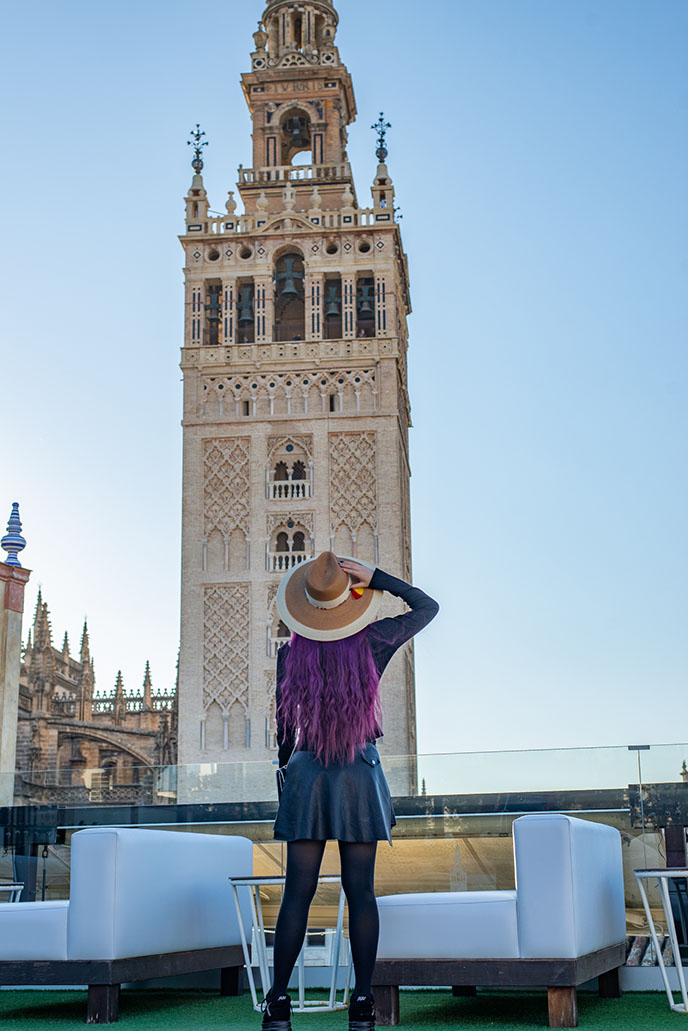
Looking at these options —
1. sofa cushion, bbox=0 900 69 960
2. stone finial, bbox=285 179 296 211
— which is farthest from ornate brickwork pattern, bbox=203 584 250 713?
sofa cushion, bbox=0 900 69 960

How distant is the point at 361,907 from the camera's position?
3.59 meters

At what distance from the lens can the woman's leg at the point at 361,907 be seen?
3580mm

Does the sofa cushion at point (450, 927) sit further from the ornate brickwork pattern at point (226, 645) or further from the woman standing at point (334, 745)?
the ornate brickwork pattern at point (226, 645)

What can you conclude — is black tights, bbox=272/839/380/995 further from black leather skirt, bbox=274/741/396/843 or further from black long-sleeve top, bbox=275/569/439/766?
black long-sleeve top, bbox=275/569/439/766

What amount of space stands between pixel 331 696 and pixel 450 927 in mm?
1126

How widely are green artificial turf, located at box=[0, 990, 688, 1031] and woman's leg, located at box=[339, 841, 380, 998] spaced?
862mm

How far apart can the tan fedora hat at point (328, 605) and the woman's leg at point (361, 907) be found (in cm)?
63

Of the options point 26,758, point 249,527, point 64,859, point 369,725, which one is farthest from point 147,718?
point 369,725

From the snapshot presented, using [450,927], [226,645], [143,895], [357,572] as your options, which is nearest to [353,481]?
[226,645]

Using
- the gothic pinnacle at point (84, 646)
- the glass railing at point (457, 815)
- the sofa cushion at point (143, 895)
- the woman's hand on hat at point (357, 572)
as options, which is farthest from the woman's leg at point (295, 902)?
the gothic pinnacle at point (84, 646)

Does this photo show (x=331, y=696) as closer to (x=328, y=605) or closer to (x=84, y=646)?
(x=328, y=605)

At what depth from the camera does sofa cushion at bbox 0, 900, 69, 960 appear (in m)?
4.53

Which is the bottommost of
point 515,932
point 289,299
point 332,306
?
point 515,932

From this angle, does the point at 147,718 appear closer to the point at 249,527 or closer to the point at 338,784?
the point at 249,527
